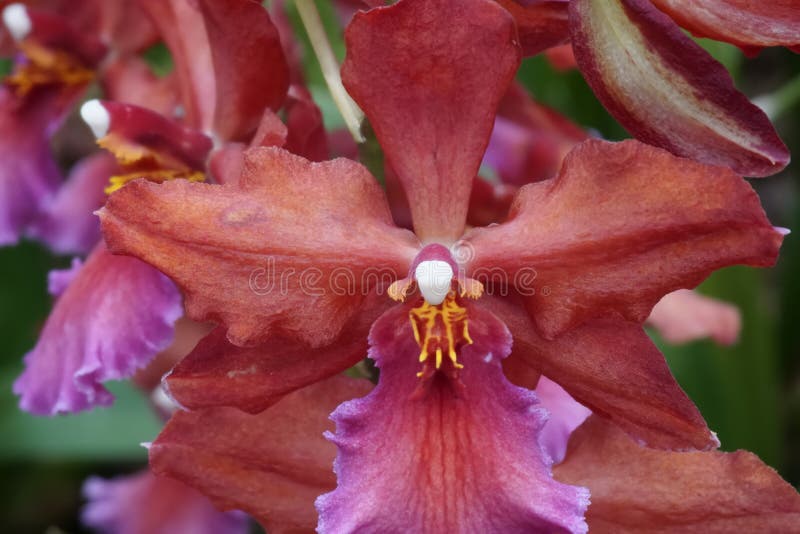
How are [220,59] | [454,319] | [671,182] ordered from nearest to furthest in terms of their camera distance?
[671,182] < [454,319] < [220,59]

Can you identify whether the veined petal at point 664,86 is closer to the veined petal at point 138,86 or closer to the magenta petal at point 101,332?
the magenta petal at point 101,332

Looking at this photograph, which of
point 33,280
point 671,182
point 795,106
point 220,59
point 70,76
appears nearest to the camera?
point 671,182

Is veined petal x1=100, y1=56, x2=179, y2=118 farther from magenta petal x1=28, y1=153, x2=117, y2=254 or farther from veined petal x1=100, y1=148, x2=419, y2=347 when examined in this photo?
veined petal x1=100, y1=148, x2=419, y2=347

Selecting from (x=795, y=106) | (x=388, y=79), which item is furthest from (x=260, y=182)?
(x=795, y=106)

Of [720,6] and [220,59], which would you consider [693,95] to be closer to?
[720,6]

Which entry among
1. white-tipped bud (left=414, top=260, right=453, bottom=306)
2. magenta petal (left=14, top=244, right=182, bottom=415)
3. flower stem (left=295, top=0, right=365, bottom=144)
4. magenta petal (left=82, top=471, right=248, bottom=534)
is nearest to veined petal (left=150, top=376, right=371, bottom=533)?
magenta petal (left=14, top=244, right=182, bottom=415)

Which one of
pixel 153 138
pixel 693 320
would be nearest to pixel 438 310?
pixel 153 138
